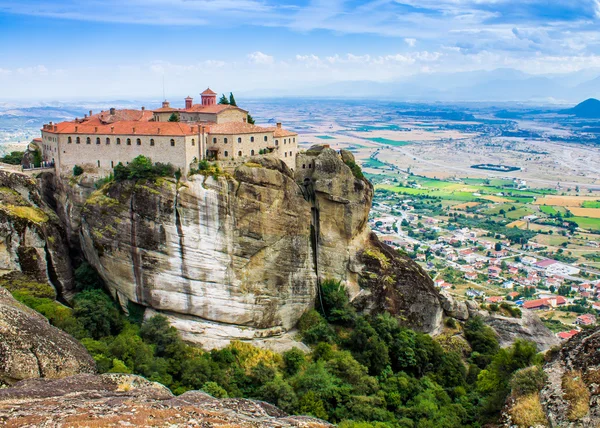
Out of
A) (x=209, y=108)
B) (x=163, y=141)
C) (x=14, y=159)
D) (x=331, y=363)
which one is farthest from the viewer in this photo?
(x=14, y=159)

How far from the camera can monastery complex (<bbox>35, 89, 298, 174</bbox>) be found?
41.6 meters

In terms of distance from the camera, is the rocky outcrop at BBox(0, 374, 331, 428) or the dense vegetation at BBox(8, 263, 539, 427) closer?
the rocky outcrop at BBox(0, 374, 331, 428)

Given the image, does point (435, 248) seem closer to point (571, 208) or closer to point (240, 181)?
point (571, 208)

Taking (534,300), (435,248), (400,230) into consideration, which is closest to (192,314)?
(534,300)

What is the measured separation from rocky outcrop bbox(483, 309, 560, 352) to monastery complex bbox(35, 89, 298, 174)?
21.7 metres

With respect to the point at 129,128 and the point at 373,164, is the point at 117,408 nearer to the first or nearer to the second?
the point at 129,128

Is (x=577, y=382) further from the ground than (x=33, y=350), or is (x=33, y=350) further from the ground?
(x=577, y=382)

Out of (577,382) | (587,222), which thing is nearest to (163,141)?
(577,382)

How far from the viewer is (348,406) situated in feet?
112

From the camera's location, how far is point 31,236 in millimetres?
40312

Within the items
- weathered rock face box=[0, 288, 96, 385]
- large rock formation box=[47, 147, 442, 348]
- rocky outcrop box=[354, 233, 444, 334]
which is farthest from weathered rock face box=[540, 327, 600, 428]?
rocky outcrop box=[354, 233, 444, 334]

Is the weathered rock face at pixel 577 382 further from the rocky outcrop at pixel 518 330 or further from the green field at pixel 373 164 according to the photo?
the green field at pixel 373 164

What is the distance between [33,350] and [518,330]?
38894 millimetres

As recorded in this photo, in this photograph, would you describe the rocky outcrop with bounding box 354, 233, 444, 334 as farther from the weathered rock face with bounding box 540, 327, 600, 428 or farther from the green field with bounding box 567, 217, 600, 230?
the green field with bounding box 567, 217, 600, 230
